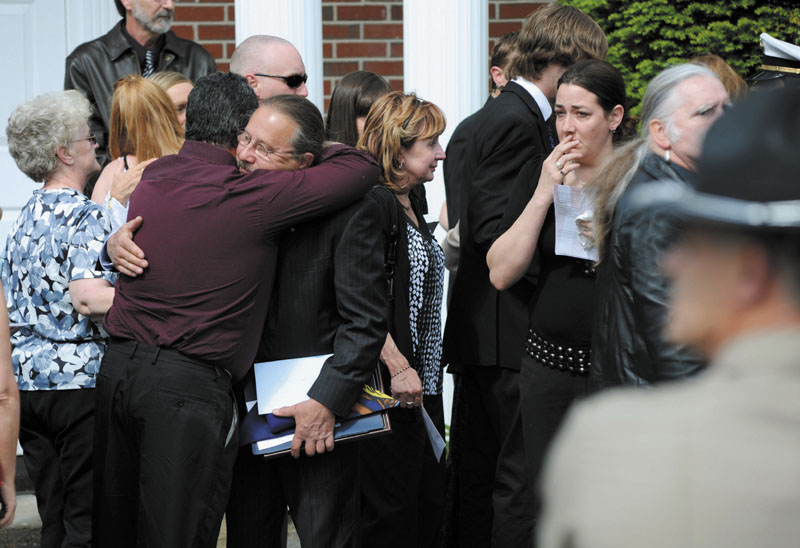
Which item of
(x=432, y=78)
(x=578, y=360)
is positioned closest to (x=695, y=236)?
(x=578, y=360)

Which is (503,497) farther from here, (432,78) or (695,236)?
(695,236)

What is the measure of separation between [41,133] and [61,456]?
1.18 metres

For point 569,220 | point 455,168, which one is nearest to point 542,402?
point 569,220

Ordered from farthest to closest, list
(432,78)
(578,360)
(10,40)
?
1. (10,40)
2. (432,78)
3. (578,360)

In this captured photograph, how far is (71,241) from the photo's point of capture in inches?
141

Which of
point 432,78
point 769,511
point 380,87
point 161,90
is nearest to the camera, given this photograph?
point 769,511

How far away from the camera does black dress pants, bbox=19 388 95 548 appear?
3695 mm

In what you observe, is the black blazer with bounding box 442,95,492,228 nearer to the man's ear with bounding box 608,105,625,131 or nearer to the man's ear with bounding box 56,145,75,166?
the man's ear with bounding box 608,105,625,131

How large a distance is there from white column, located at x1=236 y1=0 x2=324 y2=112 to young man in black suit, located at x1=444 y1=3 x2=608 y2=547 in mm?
1555

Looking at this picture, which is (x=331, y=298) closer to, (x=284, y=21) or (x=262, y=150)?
(x=262, y=150)

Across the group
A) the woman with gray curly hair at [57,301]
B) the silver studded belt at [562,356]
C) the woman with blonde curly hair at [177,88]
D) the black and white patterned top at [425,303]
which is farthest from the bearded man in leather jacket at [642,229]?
the woman with blonde curly hair at [177,88]

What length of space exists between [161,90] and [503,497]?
1977mm

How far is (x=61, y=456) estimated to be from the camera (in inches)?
149

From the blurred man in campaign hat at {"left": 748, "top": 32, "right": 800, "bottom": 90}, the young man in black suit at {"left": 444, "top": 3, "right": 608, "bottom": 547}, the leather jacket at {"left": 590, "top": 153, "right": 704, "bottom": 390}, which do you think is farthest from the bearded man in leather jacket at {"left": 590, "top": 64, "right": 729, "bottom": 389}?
the blurred man in campaign hat at {"left": 748, "top": 32, "right": 800, "bottom": 90}
